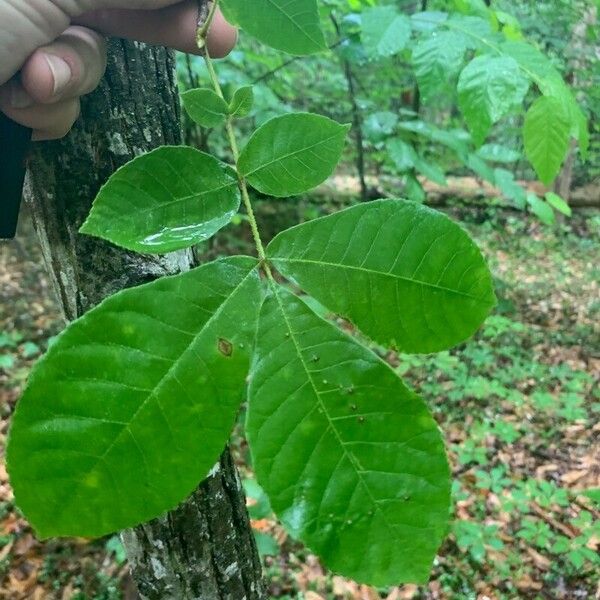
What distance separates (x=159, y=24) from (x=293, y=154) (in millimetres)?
376

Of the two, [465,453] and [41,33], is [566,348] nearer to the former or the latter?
[465,453]

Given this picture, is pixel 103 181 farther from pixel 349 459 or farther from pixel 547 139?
pixel 547 139

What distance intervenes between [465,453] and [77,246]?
3347 millimetres

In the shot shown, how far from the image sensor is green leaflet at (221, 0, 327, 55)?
686 millimetres

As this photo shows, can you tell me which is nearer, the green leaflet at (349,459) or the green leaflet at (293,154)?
the green leaflet at (349,459)

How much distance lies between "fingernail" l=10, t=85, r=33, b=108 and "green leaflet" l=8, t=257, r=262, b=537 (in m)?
0.46

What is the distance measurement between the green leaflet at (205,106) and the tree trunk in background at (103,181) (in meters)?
0.30

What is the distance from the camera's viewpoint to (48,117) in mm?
798

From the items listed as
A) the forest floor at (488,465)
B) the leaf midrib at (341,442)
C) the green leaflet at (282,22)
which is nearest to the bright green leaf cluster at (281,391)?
the leaf midrib at (341,442)

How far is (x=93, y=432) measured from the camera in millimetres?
439

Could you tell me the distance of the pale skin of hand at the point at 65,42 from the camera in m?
0.73

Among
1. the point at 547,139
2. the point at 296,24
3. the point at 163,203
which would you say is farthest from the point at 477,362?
the point at 163,203

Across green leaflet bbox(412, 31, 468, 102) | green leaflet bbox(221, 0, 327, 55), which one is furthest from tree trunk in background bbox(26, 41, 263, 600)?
green leaflet bbox(412, 31, 468, 102)

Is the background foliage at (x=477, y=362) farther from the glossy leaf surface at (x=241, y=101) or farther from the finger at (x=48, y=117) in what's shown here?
the finger at (x=48, y=117)
